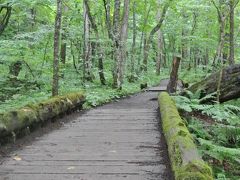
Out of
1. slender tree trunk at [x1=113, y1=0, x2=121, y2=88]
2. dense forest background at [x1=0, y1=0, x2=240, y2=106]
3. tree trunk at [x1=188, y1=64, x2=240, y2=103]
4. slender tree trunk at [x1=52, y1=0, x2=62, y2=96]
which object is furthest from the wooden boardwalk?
dense forest background at [x1=0, y1=0, x2=240, y2=106]

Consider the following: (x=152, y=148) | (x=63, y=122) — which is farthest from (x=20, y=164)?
(x=63, y=122)

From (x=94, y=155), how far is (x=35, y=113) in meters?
2.47

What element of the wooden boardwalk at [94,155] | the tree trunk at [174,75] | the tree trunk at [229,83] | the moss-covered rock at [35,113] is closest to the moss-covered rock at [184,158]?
the wooden boardwalk at [94,155]

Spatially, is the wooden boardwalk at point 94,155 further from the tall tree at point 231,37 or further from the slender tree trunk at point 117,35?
the tall tree at point 231,37

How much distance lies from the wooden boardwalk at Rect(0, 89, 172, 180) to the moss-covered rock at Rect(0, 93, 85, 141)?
1.30ft

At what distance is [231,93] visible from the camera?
475 inches

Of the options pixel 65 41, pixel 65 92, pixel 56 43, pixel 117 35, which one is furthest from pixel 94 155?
pixel 65 41

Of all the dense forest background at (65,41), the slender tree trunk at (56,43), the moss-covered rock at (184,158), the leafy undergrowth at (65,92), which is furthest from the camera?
the dense forest background at (65,41)

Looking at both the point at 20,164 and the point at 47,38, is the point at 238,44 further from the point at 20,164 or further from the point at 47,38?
the point at 20,164

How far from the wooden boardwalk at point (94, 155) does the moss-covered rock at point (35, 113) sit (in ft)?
1.30

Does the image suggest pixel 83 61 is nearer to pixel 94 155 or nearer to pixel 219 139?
pixel 219 139

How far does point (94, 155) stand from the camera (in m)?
6.11

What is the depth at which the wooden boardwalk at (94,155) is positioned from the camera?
5051 millimetres

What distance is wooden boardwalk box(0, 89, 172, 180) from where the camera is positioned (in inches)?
199
